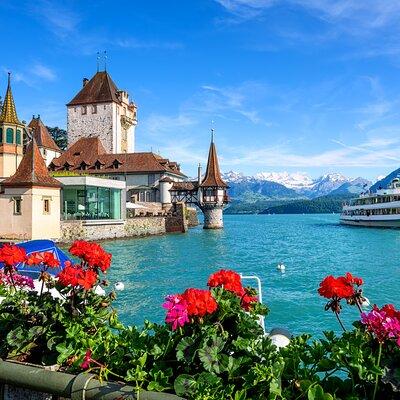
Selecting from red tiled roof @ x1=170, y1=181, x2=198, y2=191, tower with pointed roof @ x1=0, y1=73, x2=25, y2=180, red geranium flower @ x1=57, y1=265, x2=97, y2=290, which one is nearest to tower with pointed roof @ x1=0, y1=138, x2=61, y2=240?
tower with pointed roof @ x1=0, y1=73, x2=25, y2=180

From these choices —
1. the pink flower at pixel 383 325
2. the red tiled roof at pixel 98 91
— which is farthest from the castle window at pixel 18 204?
the red tiled roof at pixel 98 91

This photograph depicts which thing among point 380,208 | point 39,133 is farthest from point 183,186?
point 380,208

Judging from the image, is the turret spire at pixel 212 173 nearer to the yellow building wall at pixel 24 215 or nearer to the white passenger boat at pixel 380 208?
the white passenger boat at pixel 380 208

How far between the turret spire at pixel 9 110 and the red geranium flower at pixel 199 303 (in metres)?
42.1

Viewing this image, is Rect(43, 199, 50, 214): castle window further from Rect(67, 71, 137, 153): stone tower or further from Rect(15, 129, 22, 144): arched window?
Rect(67, 71, 137, 153): stone tower

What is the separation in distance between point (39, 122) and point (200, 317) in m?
72.0

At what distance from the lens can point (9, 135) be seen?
4156 cm

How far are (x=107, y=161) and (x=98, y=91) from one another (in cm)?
1546

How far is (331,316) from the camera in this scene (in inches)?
608

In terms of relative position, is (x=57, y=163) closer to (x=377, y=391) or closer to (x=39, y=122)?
(x=39, y=122)

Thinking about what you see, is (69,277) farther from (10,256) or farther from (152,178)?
(152,178)

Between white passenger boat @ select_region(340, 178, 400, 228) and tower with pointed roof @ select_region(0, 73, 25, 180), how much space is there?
54.0m

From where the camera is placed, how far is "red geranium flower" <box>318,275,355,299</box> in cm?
351

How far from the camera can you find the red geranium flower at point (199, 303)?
3.16 meters
